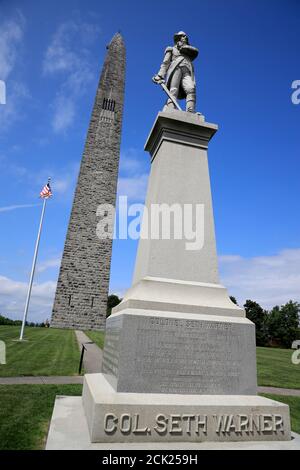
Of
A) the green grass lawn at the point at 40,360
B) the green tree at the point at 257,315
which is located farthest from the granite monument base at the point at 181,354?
the green tree at the point at 257,315

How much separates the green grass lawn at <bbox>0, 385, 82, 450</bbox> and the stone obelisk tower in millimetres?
20739

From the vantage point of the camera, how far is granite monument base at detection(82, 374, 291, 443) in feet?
9.95

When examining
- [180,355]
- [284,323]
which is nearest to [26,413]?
[180,355]

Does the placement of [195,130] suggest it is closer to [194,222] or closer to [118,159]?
[194,222]

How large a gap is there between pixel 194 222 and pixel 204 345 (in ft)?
5.85

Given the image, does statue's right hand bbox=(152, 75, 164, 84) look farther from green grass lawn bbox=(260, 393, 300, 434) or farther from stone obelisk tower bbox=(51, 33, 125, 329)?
stone obelisk tower bbox=(51, 33, 125, 329)

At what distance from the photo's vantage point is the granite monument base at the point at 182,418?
3031 mm

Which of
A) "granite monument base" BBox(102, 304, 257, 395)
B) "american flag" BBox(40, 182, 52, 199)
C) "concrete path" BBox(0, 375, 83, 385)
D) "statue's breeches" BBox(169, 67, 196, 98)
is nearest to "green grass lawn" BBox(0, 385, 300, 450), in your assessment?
"concrete path" BBox(0, 375, 83, 385)

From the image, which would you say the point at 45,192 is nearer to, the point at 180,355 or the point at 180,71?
the point at 180,71

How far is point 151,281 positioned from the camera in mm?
4141

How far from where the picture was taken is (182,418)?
3184mm

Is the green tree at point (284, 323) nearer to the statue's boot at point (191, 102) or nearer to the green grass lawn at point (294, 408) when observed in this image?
the green grass lawn at point (294, 408)

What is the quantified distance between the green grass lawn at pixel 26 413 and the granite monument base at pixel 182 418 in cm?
83

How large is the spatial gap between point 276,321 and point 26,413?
193 ft
